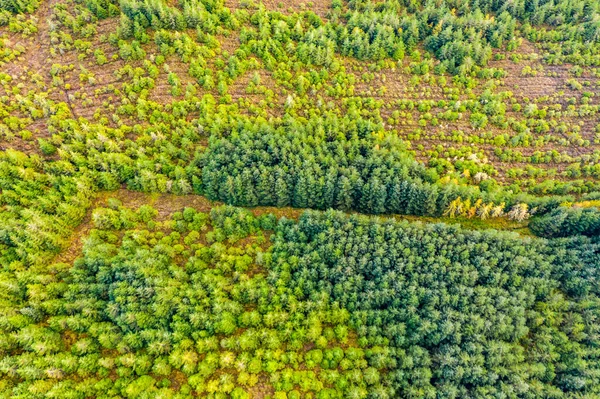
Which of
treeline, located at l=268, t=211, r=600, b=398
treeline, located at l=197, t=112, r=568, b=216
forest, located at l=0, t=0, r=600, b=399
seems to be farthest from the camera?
treeline, located at l=197, t=112, r=568, b=216

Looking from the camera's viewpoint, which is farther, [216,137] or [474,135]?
[474,135]

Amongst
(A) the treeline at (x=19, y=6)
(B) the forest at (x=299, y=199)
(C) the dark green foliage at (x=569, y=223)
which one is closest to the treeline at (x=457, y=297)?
A: (B) the forest at (x=299, y=199)

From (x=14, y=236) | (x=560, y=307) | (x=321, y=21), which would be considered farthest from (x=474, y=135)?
(x=14, y=236)

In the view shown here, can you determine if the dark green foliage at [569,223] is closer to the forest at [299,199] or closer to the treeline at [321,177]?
the forest at [299,199]

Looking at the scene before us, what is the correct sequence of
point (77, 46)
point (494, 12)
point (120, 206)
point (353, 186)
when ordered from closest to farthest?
point (120, 206)
point (353, 186)
point (77, 46)
point (494, 12)

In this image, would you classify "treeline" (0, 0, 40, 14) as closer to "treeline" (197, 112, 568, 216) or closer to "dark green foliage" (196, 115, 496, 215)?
"treeline" (197, 112, 568, 216)

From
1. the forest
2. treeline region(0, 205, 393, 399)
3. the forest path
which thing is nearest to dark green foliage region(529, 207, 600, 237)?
the forest

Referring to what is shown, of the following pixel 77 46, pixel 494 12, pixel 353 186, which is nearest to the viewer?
pixel 353 186

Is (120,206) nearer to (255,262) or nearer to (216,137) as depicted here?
(216,137)
